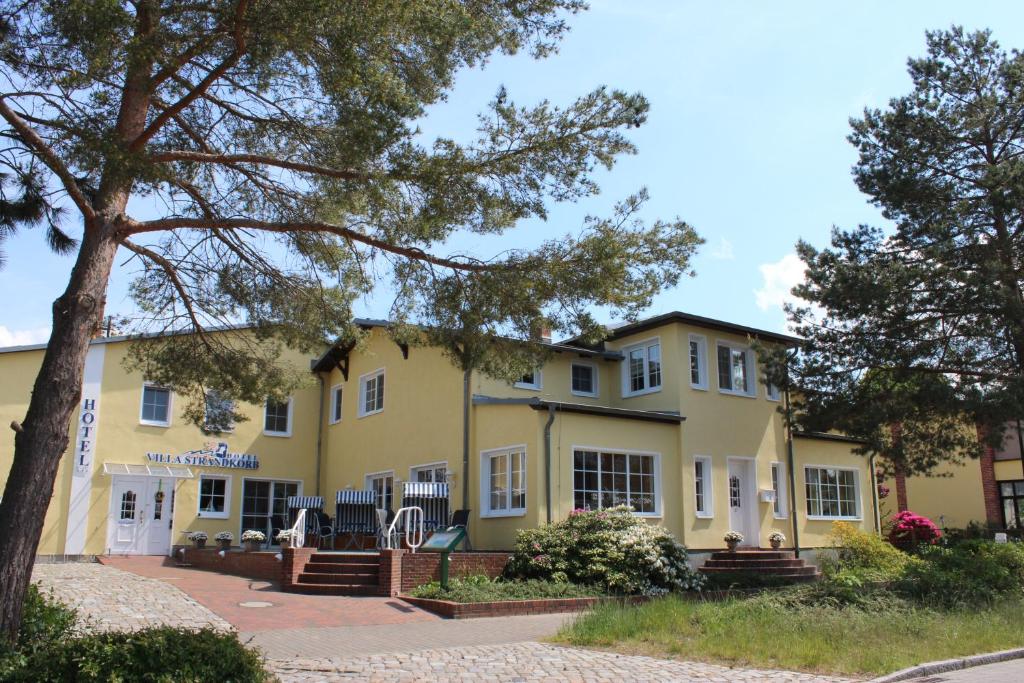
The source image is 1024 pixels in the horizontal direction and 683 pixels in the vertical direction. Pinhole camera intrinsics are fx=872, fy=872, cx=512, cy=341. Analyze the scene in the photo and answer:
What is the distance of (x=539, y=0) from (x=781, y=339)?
15.1 metres

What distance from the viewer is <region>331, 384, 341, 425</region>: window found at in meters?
26.2

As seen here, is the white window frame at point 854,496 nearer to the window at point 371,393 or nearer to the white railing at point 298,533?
the window at point 371,393

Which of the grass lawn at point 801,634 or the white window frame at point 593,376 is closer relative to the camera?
the grass lawn at point 801,634

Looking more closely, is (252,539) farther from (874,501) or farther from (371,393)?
(874,501)

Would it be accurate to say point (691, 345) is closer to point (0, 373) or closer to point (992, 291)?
point (992, 291)

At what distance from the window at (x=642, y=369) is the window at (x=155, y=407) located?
487 inches

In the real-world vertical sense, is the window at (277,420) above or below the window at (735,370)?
below

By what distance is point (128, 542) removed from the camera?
2262 centimetres

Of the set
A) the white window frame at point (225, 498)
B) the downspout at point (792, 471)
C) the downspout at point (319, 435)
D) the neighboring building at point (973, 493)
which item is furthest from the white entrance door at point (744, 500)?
the white window frame at point (225, 498)

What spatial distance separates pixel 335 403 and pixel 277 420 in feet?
5.78

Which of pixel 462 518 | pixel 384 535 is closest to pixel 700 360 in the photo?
pixel 462 518

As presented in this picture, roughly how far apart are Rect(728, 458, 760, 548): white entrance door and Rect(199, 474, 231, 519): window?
45.1 feet

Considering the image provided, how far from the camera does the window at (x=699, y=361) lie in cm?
2059

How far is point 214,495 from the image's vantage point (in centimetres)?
2442
